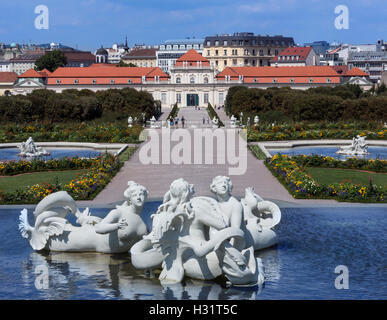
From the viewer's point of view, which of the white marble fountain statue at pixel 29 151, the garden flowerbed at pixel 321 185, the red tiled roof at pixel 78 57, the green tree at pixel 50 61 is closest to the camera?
the garden flowerbed at pixel 321 185

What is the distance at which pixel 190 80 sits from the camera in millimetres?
104250

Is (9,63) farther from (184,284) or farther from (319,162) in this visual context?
(184,284)

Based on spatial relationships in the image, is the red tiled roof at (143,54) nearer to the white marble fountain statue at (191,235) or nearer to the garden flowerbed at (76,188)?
the garden flowerbed at (76,188)

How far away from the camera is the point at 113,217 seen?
1338 centimetres

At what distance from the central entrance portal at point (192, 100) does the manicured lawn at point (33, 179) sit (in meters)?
76.3

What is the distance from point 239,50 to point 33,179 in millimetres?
132458

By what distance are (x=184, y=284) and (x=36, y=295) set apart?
283 centimetres

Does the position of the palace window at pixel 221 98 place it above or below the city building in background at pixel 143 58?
below

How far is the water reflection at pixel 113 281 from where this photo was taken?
11.7 meters

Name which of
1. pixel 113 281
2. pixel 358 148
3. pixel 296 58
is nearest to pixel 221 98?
pixel 296 58

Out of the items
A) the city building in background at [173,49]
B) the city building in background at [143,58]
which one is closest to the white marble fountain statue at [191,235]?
the city building in background at [173,49]

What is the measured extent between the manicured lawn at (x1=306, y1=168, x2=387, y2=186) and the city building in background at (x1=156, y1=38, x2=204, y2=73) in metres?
147

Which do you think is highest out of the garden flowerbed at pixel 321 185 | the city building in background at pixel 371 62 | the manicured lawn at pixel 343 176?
the city building in background at pixel 371 62

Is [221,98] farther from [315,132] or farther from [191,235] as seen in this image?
[191,235]
